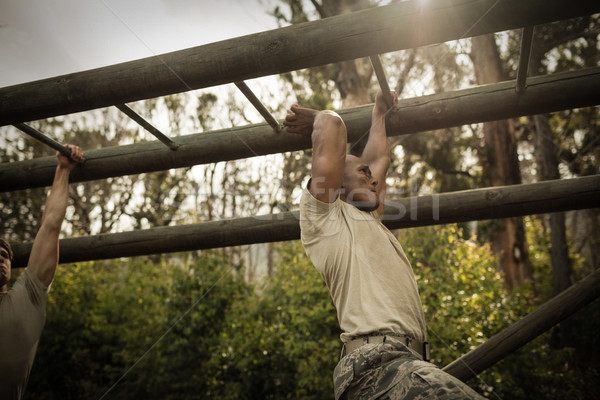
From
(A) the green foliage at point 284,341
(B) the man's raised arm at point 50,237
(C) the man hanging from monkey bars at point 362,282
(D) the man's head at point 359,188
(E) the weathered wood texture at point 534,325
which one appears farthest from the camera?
(A) the green foliage at point 284,341

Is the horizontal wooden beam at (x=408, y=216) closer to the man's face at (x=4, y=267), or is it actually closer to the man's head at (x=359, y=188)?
the man's head at (x=359, y=188)

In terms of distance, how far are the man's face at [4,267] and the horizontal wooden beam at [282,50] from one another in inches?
36.7

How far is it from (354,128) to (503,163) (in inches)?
353

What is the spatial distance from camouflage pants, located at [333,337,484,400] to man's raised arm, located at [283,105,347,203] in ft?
2.20

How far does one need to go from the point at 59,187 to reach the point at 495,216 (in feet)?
9.64

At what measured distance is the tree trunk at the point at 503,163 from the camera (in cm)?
1021

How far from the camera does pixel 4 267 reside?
2.55m

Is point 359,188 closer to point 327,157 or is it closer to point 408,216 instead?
point 327,157

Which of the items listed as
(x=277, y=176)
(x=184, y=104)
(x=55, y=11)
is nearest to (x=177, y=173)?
(x=184, y=104)

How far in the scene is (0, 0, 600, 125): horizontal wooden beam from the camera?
1.55 m

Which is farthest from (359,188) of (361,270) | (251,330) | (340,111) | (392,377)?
(251,330)

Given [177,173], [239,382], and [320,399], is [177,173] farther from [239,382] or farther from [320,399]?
[320,399]

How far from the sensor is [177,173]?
17.1 meters

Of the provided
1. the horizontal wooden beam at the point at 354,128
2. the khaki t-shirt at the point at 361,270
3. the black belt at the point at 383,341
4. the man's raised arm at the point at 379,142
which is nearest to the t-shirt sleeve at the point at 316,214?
the khaki t-shirt at the point at 361,270
